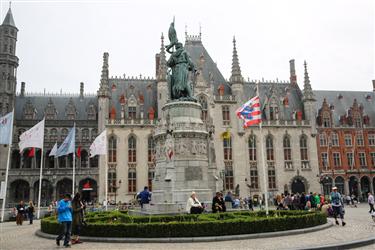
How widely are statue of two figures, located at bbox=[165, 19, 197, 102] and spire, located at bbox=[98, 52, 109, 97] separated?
28158 mm

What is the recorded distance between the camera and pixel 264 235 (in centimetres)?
1343

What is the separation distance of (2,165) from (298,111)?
142ft

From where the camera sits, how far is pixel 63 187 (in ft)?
169

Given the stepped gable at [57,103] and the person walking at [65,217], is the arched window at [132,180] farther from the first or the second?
the person walking at [65,217]

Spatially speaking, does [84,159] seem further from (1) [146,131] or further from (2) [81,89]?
(2) [81,89]

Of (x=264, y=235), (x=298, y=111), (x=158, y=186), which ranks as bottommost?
(x=264, y=235)

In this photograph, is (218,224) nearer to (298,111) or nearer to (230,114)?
(230,114)

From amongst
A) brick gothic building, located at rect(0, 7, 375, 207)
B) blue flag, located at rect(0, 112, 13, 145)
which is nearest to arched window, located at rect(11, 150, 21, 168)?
brick gothic building, located at rect(0, 7, 375, 207)

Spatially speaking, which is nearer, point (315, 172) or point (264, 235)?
point (264, 235)

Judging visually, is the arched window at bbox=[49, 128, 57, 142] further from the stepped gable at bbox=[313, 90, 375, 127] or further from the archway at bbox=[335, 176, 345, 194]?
the archway at bbox=[335, 176, 345, 194]

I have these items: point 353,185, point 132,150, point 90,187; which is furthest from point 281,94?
point 90,187

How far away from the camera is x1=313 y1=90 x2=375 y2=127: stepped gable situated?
2246 inches

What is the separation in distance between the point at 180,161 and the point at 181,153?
47cm

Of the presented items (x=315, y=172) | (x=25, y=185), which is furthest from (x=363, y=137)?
(x=25, y=185)
